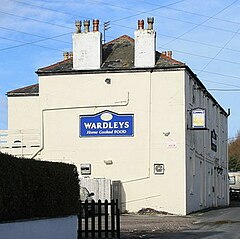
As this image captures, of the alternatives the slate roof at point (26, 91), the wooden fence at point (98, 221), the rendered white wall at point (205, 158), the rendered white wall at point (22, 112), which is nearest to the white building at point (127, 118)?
the rendered white wall at point (205, 158)

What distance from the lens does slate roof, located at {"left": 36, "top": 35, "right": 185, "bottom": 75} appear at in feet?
127

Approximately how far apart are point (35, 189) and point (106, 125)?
77.7 ft

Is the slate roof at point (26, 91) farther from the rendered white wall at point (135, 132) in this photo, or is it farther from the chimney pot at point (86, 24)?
the chimney pot at point (86, 24)

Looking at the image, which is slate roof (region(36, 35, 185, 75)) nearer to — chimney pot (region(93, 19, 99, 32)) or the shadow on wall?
chimney pot (region(93, 19, 99, 32))

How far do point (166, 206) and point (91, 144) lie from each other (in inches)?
224

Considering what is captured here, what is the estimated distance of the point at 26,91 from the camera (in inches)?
1826

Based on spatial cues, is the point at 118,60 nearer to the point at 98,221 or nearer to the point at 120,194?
the point at 120,194

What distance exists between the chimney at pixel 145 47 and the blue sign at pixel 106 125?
3229mm

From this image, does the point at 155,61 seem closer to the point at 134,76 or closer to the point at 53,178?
the point at 134,76

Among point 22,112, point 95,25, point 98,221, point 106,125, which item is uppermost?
point 95,25

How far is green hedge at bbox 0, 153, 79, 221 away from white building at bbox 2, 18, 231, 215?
1986cm

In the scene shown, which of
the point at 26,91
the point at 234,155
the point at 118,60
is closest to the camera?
the point at 118,60

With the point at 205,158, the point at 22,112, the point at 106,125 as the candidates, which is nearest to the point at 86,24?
the point at 106,125

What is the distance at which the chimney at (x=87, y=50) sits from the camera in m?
39.2
